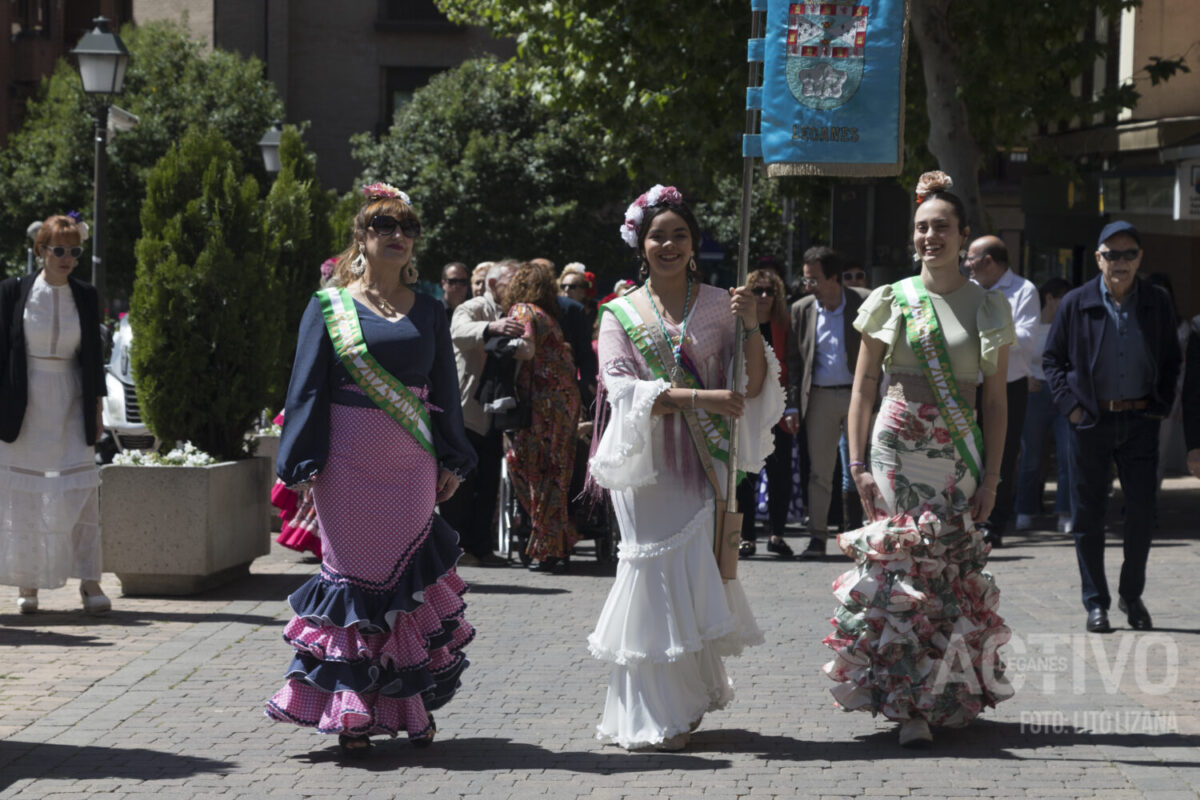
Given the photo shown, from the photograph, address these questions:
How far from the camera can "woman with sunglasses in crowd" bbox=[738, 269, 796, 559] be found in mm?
12180

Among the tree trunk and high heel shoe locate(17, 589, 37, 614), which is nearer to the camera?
high heel shoe locate(17, 589, 37, 614)

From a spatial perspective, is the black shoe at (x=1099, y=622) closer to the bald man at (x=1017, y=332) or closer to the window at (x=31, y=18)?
the bald man at (x=1017, y=332)

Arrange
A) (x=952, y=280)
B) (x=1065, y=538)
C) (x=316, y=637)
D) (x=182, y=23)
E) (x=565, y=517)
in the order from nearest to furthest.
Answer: (x=316, y=637) < (x=952, y=280) < (x=565, y=517) < (x=1065, y=538) < (x=182, y=23)

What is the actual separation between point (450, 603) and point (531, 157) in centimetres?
3341

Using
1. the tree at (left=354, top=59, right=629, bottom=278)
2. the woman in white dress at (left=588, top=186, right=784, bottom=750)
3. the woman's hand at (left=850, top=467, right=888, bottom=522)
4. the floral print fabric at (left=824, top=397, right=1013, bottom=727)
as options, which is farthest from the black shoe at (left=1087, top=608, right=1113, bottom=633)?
the tree at (left=354, top=59, right=629, bottom=278)

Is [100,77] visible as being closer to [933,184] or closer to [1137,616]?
[1137,616]

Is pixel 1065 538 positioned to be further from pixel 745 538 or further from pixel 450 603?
pixel 450 603

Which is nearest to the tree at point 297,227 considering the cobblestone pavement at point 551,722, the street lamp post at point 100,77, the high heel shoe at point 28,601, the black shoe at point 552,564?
the street lamp post at point 100,77

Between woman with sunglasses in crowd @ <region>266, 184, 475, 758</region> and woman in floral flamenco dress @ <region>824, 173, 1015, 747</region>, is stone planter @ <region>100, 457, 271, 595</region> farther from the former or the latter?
woman in floral flamenco dress @ <region>824, 173, 1015, 747</region>

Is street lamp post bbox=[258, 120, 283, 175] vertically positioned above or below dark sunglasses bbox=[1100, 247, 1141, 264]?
above

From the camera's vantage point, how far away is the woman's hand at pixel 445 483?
6609 mm

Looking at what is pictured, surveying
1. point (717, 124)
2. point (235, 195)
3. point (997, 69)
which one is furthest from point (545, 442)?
point (717, 124)

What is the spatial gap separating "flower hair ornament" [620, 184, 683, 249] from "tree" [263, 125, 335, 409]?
9170 millimetres

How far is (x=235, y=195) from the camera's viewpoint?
10.6 m
